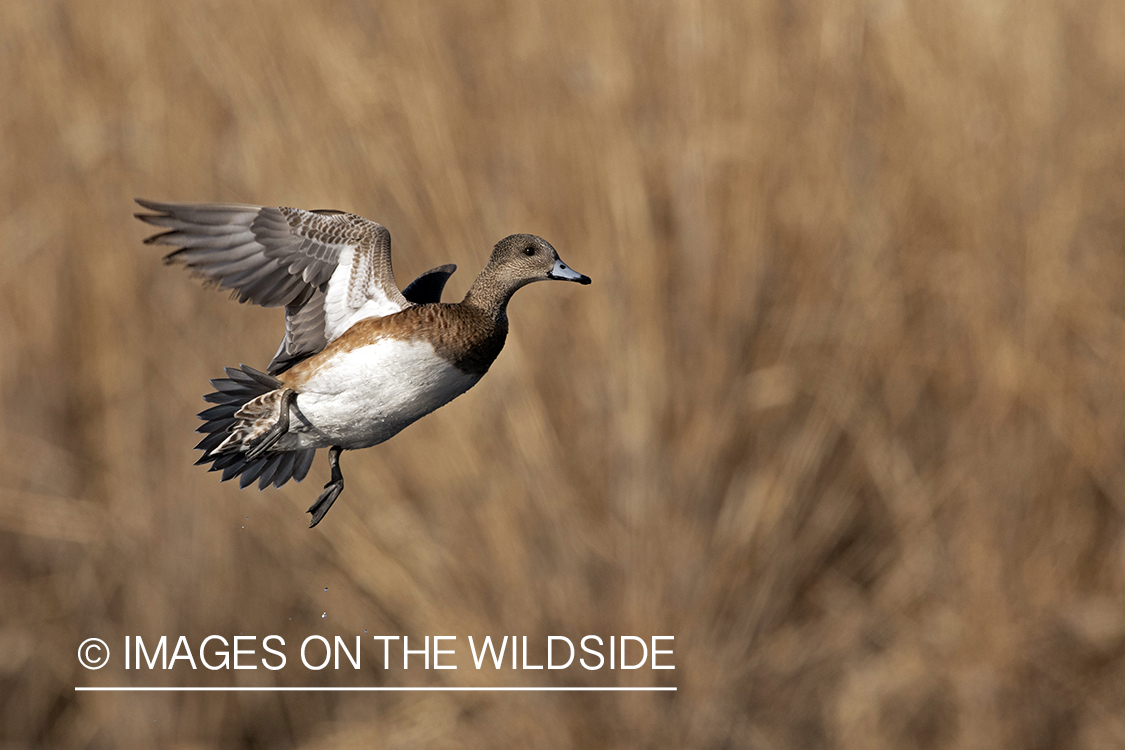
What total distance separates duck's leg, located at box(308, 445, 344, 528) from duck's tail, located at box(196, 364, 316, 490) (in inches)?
0.7

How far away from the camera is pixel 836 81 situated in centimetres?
216

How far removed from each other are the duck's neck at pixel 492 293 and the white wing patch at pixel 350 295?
0.42 ft

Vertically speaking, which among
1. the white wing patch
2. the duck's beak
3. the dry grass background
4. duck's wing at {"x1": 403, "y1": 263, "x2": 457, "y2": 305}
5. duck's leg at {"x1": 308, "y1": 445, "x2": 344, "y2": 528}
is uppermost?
the dry grass background

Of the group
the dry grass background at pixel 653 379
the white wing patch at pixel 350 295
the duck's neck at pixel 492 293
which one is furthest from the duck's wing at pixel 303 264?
the dry grass background at pixel 653 379

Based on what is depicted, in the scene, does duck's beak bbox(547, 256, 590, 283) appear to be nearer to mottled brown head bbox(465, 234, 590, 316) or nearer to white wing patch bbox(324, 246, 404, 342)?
mottled brown head bbox(465, 234, 590, 316)

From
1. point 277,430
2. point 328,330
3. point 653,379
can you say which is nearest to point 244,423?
point 277,430

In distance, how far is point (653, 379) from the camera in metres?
2.07

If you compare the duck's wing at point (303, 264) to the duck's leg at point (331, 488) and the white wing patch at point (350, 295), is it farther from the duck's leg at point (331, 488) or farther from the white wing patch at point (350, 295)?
the duck's leg at point (331, 488)

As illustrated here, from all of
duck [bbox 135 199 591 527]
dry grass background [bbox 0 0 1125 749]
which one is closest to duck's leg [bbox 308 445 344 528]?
duck [bbox 135 199 591 527]

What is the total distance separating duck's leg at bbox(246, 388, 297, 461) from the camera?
60 centimetres

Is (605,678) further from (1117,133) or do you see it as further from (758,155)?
(1117,133)

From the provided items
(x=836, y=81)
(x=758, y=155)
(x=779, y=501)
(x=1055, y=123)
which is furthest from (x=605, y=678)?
(x=1055, y=123)

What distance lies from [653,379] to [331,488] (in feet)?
4.85

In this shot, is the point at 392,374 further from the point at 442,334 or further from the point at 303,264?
the point at 303,264
